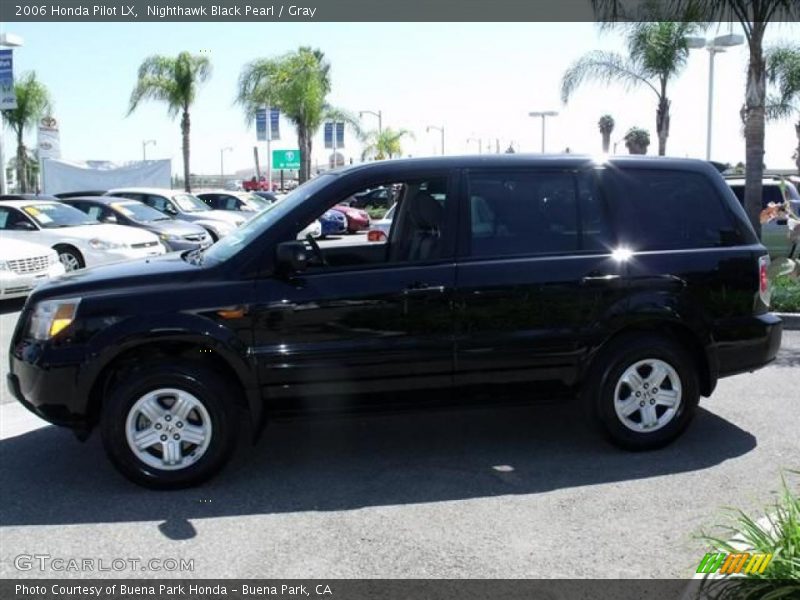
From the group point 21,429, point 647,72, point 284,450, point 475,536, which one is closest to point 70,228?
point 21,429

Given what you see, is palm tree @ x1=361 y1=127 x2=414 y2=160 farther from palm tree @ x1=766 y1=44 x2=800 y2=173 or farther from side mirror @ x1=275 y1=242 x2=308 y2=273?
side mirror @ x1=275 y1=242 x2=308 y2=273

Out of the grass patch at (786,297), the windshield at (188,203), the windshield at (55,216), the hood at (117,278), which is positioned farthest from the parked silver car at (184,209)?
the hood at (117,278)

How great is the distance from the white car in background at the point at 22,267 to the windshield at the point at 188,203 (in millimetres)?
8361

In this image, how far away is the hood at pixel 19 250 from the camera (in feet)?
37.0

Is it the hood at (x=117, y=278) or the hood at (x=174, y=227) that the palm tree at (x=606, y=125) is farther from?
the hood at (x=117, y=278)

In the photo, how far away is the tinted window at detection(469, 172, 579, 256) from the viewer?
510cm

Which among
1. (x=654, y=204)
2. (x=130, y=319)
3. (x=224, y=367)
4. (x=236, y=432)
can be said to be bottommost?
Answer: (x=236, y=432)

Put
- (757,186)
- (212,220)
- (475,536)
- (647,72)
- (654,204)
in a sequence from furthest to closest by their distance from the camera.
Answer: (647,72), (212,220), (757,186), (654,204), (475,536)

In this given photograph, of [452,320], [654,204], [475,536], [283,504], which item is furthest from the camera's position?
[654,204]

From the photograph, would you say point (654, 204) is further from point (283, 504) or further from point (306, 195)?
point (283, 504)

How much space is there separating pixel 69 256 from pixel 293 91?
20.1 m

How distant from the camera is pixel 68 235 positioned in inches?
522

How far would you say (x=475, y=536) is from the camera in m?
4.08

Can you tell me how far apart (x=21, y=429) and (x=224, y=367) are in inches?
84.5
